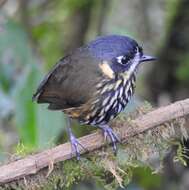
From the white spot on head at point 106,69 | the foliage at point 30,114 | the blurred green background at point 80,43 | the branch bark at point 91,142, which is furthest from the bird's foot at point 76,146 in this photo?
the blurred green background at point 80,43

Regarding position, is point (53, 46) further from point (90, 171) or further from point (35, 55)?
point (90, 171)

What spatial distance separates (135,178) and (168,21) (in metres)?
1.48

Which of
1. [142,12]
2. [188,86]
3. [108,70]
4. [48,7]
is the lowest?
[108,70]

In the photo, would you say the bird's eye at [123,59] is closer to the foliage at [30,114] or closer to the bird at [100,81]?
the bird at [100,81]

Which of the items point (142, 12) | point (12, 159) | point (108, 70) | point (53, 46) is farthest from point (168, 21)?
point (12, 159)

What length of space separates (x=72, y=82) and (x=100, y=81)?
0.46 feet

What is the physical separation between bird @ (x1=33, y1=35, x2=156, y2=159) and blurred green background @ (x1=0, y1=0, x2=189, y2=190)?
724 millimetres

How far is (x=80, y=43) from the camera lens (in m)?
5.67

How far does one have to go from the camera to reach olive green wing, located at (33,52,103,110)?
3.25 meters

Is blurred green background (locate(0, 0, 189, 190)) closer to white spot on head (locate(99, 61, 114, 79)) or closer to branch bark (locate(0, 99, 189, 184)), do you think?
white spot on head (locate(99, 61, 114, 79))

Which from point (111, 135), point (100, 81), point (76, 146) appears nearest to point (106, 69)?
point (100, 81)

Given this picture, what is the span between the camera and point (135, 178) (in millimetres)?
4652

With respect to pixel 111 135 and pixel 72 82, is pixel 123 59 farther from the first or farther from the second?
pixel 111 135

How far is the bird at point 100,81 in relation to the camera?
10.5ft
